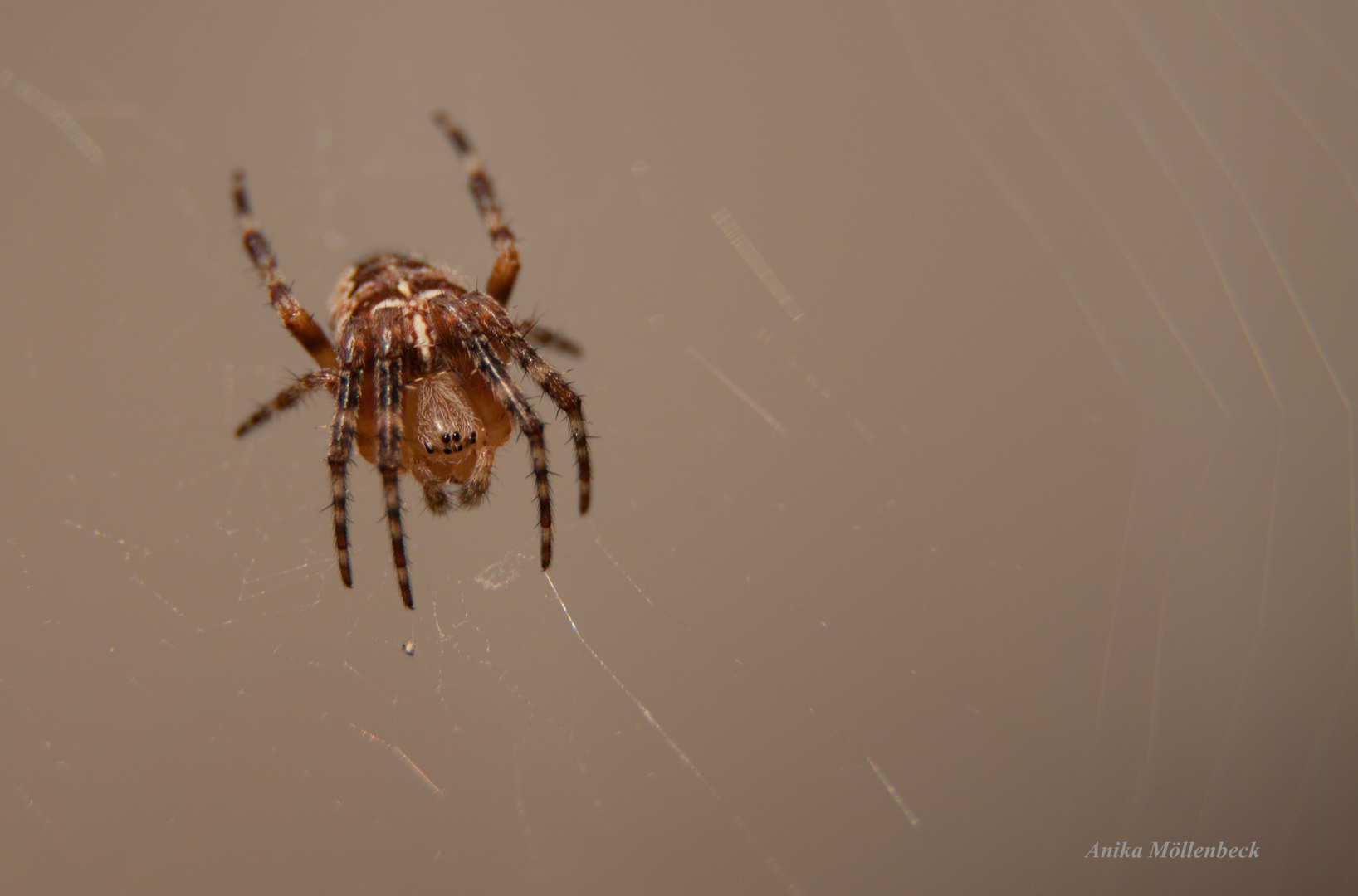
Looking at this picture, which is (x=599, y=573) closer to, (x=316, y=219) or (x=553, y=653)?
(x=553, y=653)

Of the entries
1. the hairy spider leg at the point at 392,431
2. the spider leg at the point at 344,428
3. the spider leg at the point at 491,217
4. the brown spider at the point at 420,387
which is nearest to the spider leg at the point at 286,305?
the brown spider at the point at 420,387

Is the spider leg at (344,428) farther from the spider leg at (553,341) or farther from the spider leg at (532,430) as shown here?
the spider leg at (553,341)

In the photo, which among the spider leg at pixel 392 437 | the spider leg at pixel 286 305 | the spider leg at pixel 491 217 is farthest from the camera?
the spider leg at pixel 491 217

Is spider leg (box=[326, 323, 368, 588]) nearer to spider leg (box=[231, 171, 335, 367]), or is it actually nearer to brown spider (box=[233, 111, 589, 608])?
brown spider (box=[233, 111, 589, 608])

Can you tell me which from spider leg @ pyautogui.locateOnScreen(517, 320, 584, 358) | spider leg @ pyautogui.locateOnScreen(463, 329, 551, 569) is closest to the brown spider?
spider leg @ pyautogui.locateOnScreen(463, 329, 551, 569)

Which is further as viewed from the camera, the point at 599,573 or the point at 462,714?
the point at 599,573

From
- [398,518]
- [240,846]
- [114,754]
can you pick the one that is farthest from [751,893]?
[114,754]

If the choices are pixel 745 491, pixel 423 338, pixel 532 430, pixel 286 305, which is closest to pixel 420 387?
pixel 423 338
